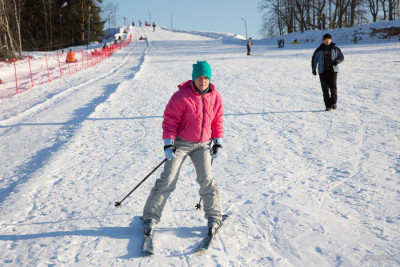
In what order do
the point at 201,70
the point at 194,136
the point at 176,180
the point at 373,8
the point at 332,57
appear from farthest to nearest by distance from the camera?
the point at 373,8, the point at 332,57, the point at 176,180, the point at 194,136, the point at 201,70

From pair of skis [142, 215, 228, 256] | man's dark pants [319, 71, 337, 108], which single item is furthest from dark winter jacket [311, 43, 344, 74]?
pair of skis [142, 215, 228, 256]

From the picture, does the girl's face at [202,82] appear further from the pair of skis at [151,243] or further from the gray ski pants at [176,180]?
the pair of skis at [151,243]

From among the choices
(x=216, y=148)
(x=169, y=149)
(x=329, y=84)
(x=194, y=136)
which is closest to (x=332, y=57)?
(x=329, y=84)

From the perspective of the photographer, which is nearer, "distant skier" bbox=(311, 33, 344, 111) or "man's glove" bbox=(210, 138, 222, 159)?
"man's glove" bbox=(210, 138, 222, 159)

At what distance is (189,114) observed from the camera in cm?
304

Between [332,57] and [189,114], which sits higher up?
[332,57]

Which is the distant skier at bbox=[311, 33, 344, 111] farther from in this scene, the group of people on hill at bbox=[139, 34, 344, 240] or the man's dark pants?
the group of people on hill at bbox=[139, 34, 344, 240]

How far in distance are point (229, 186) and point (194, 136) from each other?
1500 millimetres

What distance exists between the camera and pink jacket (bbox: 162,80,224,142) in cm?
303

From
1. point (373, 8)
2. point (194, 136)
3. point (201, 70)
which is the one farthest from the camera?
point (373, 8)

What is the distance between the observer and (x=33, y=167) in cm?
522

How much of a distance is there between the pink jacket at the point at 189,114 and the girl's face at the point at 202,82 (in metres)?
0.06

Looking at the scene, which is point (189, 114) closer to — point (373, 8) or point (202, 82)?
point (202, 82)

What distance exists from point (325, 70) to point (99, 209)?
6.27 m
